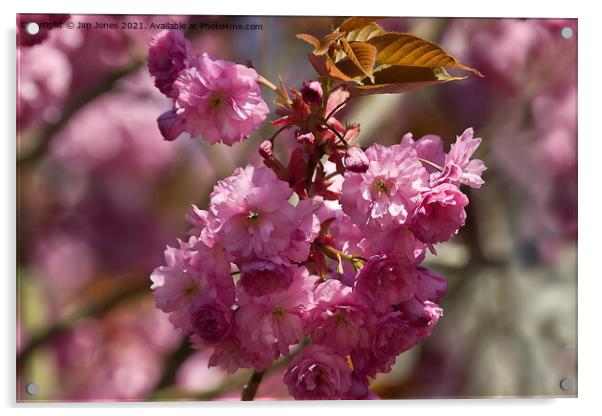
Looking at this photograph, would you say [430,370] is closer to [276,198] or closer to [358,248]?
[358,248]

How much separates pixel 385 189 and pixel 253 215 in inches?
7.3

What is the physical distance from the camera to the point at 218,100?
3.95ft

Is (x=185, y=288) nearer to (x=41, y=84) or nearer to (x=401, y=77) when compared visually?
(x=401, y=77)

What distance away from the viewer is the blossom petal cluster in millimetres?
1182

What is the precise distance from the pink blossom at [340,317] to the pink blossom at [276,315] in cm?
2

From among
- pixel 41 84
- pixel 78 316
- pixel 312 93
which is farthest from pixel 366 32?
pixel 78 316

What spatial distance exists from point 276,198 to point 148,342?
1.99ft

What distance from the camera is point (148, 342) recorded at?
5.12 ft

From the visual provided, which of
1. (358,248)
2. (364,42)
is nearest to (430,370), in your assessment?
(358,248)

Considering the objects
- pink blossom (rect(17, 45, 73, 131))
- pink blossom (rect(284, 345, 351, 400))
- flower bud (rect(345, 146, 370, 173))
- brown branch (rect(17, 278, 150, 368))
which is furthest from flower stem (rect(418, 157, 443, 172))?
pink blossom (rect(17, 45, 73, 131))

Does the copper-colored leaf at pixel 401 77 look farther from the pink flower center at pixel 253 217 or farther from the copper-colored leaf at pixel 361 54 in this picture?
the pink flower center at pixel 253 217

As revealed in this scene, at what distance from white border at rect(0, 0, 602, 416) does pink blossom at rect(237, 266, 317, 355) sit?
1.36 feet

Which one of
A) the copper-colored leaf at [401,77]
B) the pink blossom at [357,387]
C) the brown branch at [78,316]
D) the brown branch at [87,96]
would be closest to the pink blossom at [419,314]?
the pink blossom at [357,387]
